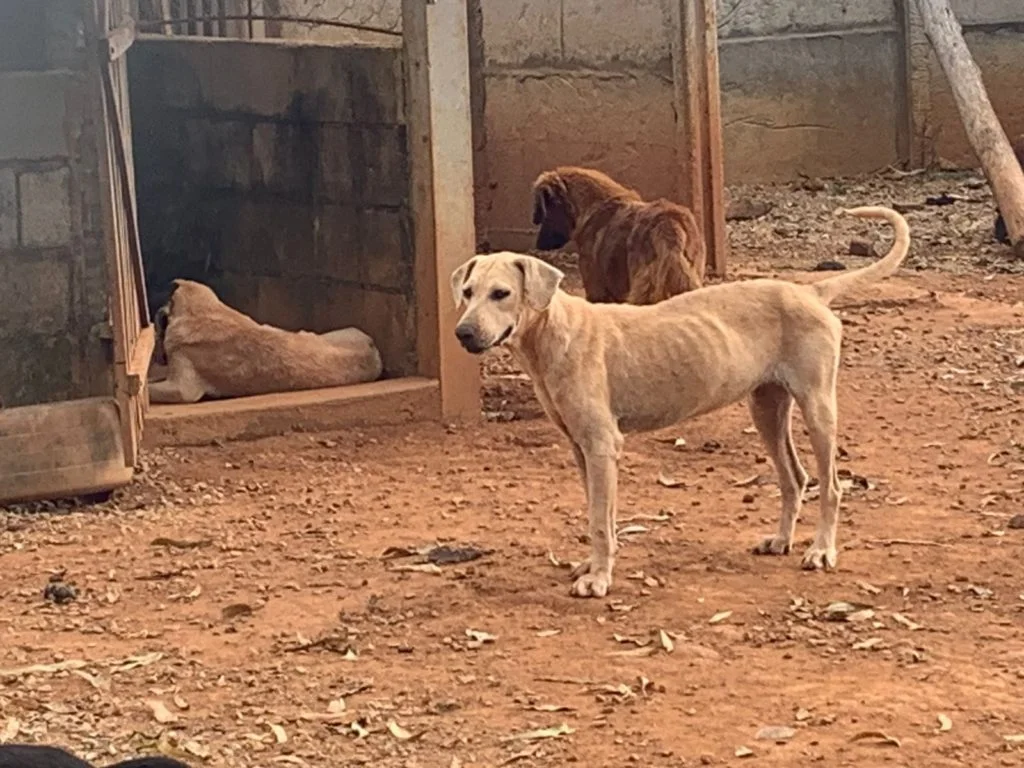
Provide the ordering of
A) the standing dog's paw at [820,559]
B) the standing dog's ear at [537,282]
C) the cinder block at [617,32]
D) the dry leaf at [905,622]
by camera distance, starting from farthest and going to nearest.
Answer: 1. the cinder block at [617,32]
2. the standing dog's paw at [820,559]
3. the standing dog's ear at [537,282]
4. the dry leaf at [905,622]

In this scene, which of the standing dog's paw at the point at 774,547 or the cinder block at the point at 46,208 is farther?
the cinder block at the point at 46,208

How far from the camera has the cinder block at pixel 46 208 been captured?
8.42 meters

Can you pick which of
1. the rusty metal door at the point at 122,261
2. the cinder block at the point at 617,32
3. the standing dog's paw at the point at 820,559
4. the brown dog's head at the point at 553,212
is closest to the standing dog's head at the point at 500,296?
the standing dog's paw at the point at 820,559

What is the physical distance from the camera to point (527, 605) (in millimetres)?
6309

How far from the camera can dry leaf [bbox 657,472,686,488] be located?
7.93 meters

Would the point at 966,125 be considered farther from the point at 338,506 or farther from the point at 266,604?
the point at 266,604

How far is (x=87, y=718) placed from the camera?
539 cm

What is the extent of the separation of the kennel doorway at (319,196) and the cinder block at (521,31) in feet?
10.7

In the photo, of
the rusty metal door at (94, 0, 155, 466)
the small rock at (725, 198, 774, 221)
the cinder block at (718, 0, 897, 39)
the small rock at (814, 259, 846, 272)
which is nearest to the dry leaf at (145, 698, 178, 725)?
the rusty metal door at (94, 0, 155, 466)

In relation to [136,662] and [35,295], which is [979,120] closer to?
[35,295]

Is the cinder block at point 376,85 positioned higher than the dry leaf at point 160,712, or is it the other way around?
the cinder block at point 376,85

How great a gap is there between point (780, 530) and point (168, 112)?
18.2ft

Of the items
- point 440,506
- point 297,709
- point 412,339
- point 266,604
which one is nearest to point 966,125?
point 412,339

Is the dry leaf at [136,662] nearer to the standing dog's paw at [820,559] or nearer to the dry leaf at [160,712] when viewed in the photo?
the dry leaf at [160,712]
